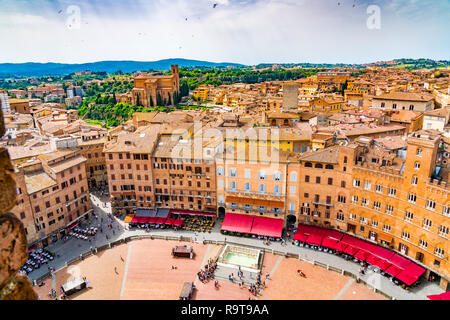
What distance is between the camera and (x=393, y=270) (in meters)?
41.8

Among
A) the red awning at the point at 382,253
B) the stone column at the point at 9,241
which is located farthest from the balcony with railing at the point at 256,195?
the stone column at the point at 9,241

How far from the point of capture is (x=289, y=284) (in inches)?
1652

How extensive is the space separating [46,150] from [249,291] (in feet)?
159

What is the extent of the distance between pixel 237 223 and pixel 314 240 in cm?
1294

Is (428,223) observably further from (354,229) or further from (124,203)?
(124,203)

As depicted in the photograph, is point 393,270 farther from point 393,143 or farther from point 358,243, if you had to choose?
point 393,143

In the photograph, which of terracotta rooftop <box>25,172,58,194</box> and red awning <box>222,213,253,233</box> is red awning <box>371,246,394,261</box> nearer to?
red awning <box>222,213,253,233</box>

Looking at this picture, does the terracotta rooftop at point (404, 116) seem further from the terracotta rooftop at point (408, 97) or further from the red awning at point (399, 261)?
the red awning at point (399, 261)

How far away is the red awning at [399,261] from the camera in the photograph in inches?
1662

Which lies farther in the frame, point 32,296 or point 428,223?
point 428,223

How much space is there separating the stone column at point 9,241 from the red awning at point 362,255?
46619 mm

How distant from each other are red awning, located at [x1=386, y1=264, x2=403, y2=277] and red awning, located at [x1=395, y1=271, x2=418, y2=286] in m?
0.36

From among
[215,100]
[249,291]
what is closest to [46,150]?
[249,291]

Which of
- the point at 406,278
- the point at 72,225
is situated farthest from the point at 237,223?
the point at 72,225
